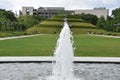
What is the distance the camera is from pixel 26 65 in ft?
40.4

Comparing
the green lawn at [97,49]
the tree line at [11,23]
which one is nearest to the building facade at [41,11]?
the tree line at [11,23]

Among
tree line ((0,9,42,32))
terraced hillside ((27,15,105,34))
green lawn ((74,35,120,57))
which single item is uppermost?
green lawn ((74,35,120,57))

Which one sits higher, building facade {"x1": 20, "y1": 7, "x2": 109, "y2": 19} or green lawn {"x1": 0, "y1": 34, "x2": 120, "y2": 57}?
green lawn {"x1": 0, "y1": 34, "x2": 120, "y2": 57}

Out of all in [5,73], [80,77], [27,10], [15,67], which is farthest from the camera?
[27,10]

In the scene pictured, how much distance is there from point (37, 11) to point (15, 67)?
118731 mm

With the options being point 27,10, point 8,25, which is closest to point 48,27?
point 8,25

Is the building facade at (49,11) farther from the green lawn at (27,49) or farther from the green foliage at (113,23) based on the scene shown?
the green lawn at (27,49)

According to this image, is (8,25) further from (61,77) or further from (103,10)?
(103,10)

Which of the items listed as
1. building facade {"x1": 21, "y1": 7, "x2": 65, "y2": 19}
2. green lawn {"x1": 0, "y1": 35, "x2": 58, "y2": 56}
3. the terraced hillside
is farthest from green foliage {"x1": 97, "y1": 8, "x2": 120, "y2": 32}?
building facade {"x1": 21, "y1": 7, "x2": 65, "y2": 19}

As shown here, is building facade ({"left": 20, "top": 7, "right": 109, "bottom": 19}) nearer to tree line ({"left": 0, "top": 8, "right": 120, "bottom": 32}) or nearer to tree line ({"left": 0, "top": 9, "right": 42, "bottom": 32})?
tree line ({"left": 0, "top": 8, "right": 120, "bottom": 32})

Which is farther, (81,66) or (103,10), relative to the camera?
(103,10)

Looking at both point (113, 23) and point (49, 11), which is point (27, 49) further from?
point (49, 11)

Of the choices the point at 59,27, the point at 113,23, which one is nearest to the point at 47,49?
the point at 113,23

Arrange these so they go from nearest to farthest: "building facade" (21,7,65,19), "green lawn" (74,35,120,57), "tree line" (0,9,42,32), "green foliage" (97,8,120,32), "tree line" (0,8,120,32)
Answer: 1. "green lawn" (74,35,120,57)
2. "tree line" (0,9,42,32)
3. "tree line" (0,8,120,32)
4. "green foliage" (97,8,120,32)
5. "building facade" (21,7,65,19)
